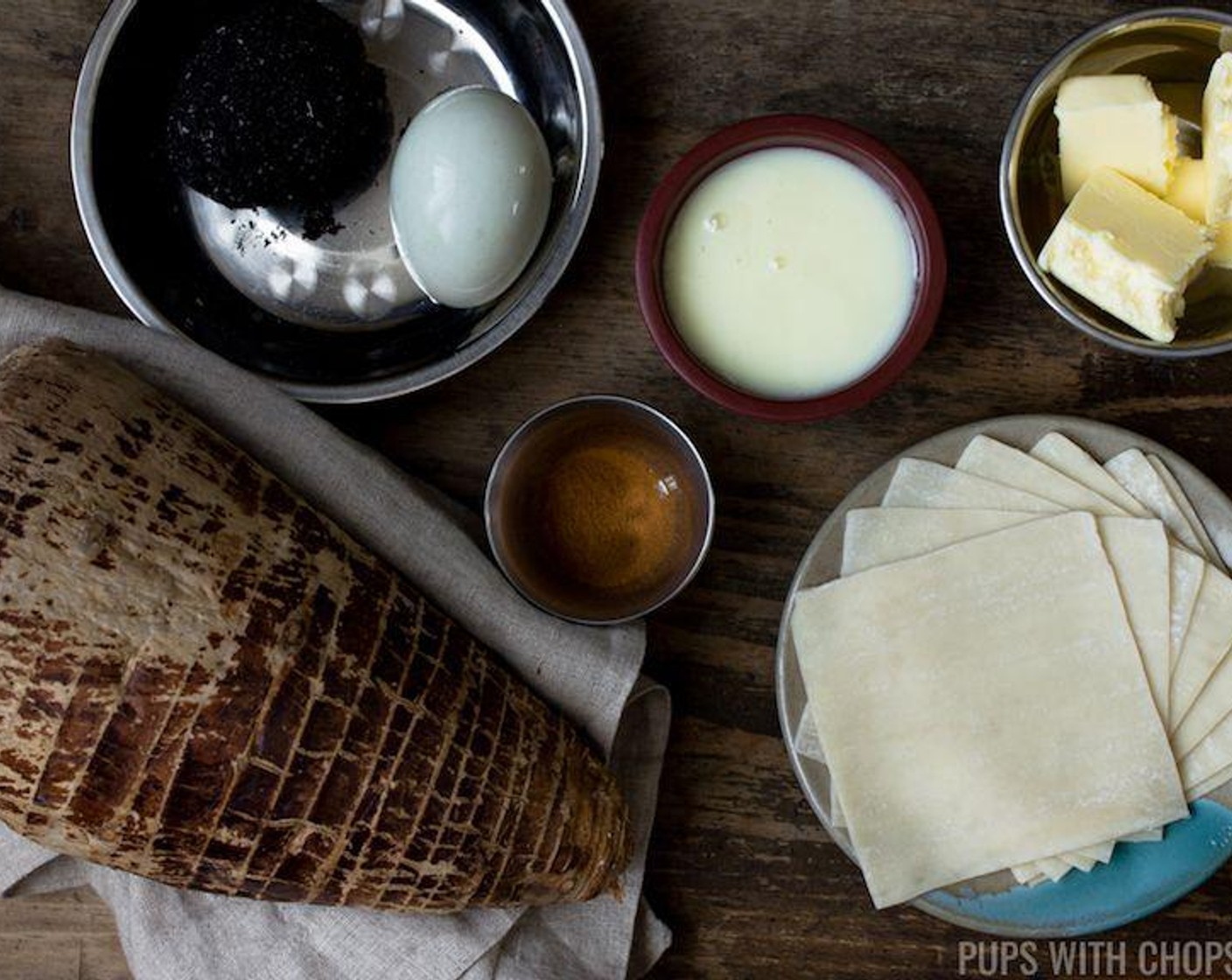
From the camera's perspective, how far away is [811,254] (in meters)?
0.98

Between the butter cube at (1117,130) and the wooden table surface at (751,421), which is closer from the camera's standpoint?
the butter cube at (1117,130)

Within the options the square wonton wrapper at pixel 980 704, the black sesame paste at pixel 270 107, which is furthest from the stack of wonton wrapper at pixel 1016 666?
the black sesame paste at pixel 270 107

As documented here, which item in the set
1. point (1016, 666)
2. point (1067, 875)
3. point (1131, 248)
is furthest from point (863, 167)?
point (1067, 875)

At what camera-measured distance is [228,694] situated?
2.69 ft

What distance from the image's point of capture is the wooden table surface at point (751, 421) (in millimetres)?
1037

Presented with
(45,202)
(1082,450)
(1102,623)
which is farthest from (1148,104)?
(45,202)

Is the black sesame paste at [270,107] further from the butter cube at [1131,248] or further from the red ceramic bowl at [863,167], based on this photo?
the butter cube at [1131,248]

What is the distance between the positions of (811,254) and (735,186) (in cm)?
8

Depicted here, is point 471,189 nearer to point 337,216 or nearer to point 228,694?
point 337,216

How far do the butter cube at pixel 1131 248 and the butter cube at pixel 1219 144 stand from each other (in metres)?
0.02

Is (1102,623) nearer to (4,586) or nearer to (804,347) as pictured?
(804,347)

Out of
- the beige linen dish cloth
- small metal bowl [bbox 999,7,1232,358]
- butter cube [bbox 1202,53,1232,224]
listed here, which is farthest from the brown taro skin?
butter cube [bbox 1202,53,1232,224]

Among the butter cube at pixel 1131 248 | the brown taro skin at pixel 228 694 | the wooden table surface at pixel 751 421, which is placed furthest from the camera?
the wooden table surface at pixel 751 421

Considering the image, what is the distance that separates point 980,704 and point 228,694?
539 millimetres
